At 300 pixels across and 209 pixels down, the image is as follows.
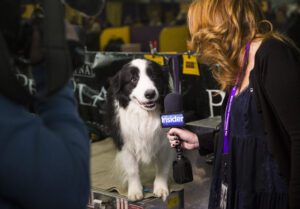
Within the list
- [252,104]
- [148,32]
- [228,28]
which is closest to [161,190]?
[252,104]

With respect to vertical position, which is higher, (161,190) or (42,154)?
(42,154)

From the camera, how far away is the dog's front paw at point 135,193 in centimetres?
235

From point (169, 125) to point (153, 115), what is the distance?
484mm

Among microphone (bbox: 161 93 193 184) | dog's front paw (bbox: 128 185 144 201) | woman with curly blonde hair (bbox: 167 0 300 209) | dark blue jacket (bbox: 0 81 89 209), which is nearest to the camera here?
dark blue jacket (bbox: 0 81 89 209)

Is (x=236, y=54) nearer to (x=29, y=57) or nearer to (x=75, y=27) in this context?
(x=75, y=27)

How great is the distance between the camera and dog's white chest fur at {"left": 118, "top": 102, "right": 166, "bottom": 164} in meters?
2.42

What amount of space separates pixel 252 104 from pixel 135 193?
1.03 metres

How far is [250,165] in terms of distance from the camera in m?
1.59

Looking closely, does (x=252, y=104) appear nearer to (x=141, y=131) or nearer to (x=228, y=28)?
(x=228, y=28)

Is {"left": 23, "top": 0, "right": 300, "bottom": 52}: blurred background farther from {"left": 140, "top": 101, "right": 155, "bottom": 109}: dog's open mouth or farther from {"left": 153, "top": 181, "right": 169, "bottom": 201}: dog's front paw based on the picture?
{"left": 153, "top": 181, "right": 169, "bottom": 201}: dog's front paw

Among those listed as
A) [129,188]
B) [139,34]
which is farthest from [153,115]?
[139,34]

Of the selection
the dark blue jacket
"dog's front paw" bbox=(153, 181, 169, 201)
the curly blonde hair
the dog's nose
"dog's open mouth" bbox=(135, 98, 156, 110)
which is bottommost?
"dog's front paw" bbox=(153, 181, 169, 201)

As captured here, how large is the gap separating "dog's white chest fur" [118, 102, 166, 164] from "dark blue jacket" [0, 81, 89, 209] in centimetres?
160

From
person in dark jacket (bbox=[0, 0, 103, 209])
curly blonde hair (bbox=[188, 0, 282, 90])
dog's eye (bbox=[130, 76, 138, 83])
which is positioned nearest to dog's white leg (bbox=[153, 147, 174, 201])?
dog's eye (bbox=[130, 76, 138, 83])
